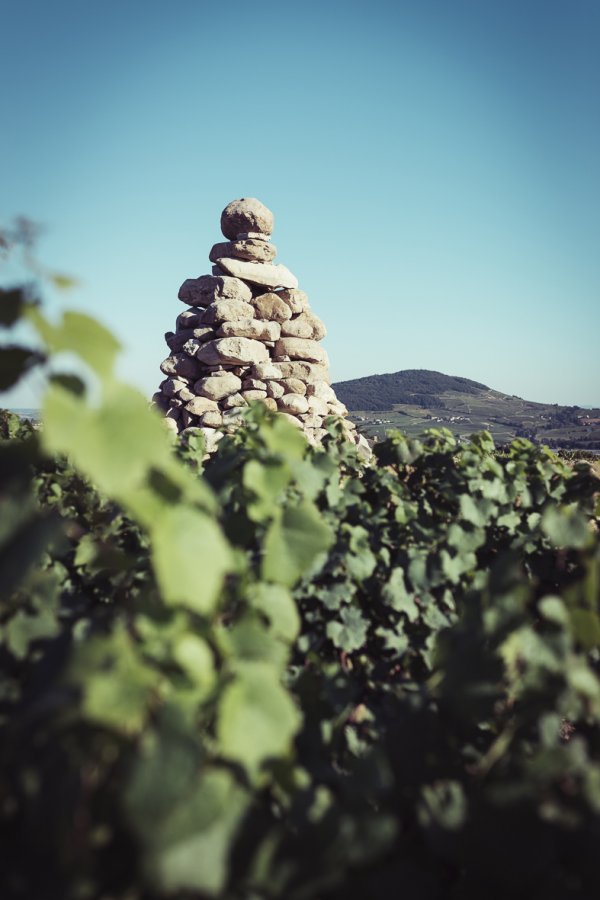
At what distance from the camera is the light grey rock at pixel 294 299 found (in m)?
12.5

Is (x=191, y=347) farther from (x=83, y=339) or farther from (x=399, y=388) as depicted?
(x=399, y=388)

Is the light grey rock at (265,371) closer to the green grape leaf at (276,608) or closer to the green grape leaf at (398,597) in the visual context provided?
the green grape leaf at (398,597)

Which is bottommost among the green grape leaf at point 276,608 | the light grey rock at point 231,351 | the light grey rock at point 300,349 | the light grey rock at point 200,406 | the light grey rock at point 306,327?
the green grape leaf at point 276,608

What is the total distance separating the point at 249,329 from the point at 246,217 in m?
2.72

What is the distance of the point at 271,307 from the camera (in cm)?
1205

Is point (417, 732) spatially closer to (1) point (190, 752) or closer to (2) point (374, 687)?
(1) point (190, 752)

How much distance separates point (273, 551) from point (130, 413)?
0.56 m

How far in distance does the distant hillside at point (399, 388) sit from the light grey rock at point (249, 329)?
3971 inches

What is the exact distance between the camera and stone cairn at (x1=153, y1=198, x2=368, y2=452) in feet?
37.2

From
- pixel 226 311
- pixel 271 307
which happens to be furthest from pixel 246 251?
pixel 226 311

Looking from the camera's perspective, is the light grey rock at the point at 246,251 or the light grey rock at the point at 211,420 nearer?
the light grey rock at the point at 211,420

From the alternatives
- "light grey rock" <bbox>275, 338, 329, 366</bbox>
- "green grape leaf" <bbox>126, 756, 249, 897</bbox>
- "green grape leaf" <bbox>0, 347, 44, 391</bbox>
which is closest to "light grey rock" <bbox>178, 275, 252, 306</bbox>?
"light grey rock" <bbox>275, 338, 329, 366</bbox>

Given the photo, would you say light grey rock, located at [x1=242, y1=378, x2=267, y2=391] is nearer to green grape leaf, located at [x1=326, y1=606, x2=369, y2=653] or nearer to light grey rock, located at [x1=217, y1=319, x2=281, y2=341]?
light grey rock, located at [x1=217, y1=319, x2=281, y2=341]

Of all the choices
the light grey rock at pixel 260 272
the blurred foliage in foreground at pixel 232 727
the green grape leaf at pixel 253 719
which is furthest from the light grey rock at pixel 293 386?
the green grape leaf at pixel 253 719
